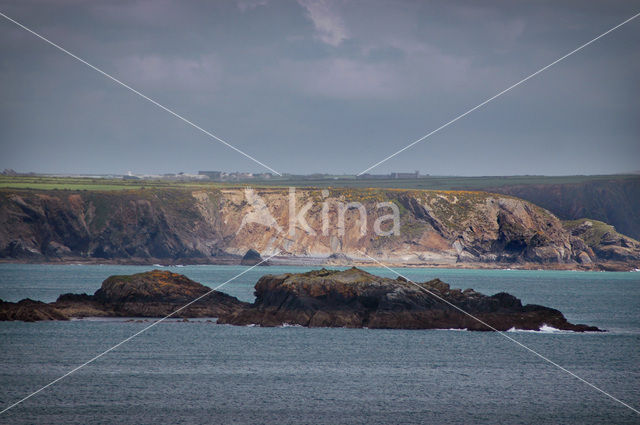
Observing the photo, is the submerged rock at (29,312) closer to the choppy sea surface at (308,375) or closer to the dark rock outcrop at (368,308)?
the choppy sea surface at (308,375)

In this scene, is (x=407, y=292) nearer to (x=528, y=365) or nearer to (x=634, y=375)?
(x=528, y=365)

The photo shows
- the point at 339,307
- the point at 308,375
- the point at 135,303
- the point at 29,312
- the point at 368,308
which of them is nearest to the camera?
the point at 308,375

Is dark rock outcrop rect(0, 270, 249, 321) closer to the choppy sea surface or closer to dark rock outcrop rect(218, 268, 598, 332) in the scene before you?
the choppy sea surface

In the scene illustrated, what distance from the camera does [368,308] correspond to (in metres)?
73.5

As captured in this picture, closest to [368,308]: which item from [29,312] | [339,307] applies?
[339,307]

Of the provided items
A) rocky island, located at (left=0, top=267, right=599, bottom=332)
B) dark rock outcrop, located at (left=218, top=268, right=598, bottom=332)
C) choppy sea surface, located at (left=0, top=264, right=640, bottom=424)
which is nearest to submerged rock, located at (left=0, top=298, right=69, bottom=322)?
rocky island, located at (left=0, top=267, right=599, bottom=332)

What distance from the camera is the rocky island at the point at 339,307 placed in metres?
72.2

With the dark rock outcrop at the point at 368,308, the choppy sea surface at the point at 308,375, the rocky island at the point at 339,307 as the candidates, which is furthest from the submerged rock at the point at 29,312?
the dark rock outcrop at the point at 368,308

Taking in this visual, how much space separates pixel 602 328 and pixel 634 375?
25.2 meters

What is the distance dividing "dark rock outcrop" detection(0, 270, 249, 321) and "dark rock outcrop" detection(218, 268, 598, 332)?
5.69m

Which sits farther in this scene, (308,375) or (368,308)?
(368,308)

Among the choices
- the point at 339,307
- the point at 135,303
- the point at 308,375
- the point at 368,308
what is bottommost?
the point at 308,375

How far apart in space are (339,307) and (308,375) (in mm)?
20824

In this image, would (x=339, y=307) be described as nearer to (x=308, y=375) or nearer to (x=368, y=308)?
(x=368, y=308)
